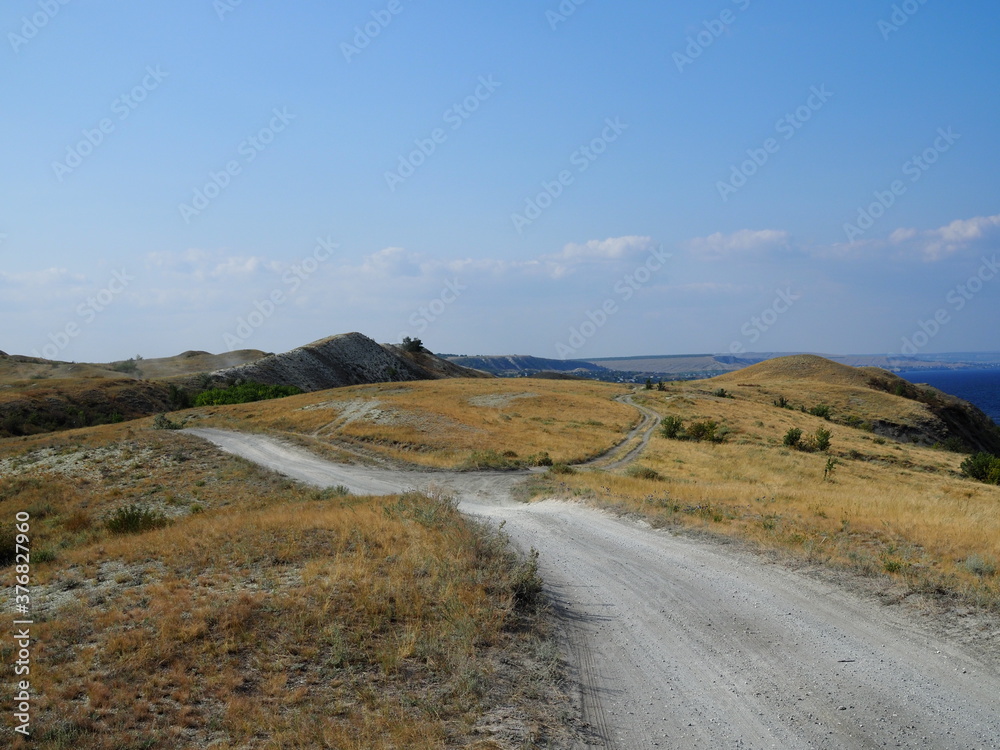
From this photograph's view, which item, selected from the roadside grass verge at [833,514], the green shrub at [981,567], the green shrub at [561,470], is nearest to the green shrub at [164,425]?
the green shrub at [561,470]

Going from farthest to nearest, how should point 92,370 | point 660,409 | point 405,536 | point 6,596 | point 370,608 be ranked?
point 92,370 < point 660,409 < point 405,536 < point 6,596 < point 370,608

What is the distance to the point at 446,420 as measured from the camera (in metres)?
43.9

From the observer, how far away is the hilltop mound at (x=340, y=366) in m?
96.4

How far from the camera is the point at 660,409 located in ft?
193

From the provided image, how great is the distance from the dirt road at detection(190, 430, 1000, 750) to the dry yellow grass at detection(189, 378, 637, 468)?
2231cm

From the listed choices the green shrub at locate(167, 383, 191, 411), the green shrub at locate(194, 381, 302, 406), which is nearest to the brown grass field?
the green shrub at locate(194, 381, 302, 406)

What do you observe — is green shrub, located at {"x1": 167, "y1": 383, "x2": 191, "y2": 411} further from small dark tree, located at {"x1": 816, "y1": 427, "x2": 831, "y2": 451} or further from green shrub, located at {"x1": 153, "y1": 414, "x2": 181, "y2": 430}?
small dark tree, located at {"x1": 816, "y1": 427, "x2": 831, "y2": 451}

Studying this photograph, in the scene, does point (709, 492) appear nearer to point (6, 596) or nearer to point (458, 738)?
point (458, 738)

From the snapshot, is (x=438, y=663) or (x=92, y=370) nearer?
(x=438, y=663)

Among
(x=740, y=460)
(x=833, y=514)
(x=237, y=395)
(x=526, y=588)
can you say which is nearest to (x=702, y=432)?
(x=740, y=460)

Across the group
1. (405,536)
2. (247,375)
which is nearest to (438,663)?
(405,536)

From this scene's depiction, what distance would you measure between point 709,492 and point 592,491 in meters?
3.98

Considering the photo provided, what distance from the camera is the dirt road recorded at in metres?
6.20

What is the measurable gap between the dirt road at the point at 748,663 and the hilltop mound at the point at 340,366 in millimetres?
91741
